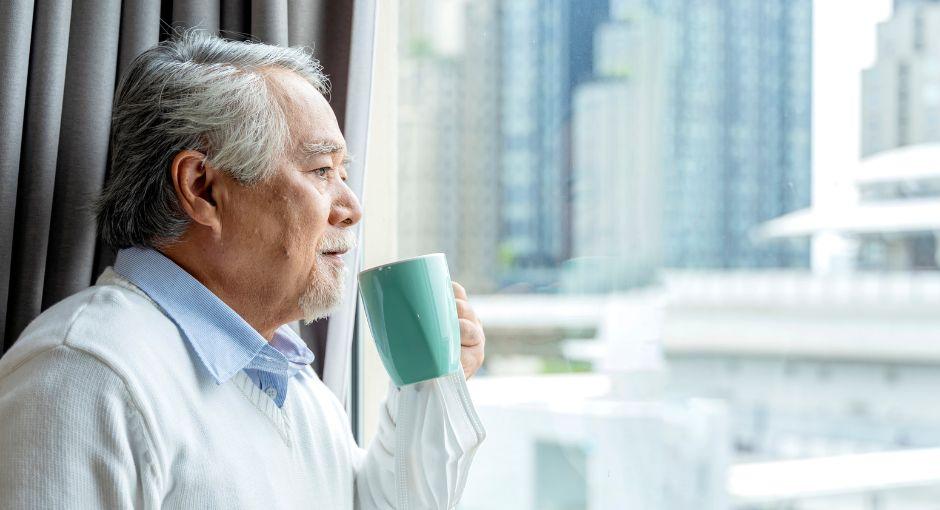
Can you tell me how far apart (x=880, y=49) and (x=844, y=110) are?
12 centimetres

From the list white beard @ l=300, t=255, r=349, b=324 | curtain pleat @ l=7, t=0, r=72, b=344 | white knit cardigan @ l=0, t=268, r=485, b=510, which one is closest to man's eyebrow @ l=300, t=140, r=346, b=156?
white beard @ l=300, t=255, r=349, b=324

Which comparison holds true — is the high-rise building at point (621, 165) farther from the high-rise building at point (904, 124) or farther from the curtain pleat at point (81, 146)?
the curtain pleat at point (81, 146)

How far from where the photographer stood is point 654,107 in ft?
4.99

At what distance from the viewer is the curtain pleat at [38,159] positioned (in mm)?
984

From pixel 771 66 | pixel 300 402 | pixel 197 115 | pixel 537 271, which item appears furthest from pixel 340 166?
pixel 771 66

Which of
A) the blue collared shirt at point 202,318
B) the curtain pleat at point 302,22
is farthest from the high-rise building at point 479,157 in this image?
the blue collared shirt at point 202,318

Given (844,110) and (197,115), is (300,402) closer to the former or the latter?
(197,115)

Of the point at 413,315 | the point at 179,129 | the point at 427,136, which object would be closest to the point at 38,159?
the point at 179,129

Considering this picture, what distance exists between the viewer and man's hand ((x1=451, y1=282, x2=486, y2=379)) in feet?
3.22

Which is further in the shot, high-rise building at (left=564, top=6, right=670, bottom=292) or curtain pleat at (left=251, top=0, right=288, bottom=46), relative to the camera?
high-rise building at (left=564, top=6, right=670, bottom=292)

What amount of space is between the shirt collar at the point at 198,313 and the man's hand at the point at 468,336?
0.23 meters

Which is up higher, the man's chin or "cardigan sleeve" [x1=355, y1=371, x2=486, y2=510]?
the man's chin

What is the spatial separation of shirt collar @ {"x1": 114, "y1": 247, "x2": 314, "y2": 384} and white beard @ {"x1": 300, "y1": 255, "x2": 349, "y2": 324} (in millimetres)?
63

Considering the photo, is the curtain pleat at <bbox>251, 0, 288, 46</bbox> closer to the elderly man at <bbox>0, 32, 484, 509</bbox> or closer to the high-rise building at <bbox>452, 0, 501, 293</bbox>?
the elderly man at <bbox>0, 32, 484, 509</bbox>
